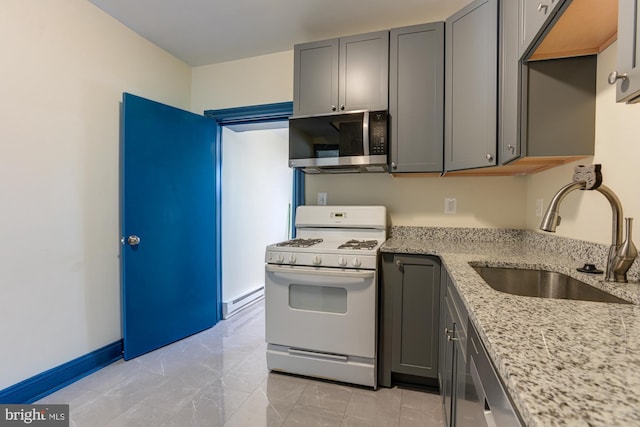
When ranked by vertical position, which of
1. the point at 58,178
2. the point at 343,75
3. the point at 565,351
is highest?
the point at 343,75

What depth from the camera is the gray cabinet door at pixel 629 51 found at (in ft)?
2.20

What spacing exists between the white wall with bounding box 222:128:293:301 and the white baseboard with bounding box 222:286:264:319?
0.05 m

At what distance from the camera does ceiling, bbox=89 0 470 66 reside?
205 cm

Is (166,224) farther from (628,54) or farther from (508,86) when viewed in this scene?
(628,54)

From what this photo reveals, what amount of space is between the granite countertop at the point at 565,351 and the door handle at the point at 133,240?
2186 mm

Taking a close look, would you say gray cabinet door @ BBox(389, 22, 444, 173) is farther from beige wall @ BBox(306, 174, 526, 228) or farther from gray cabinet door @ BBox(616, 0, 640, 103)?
gray cabinet door @ BBox(616, 0, 640, 103)

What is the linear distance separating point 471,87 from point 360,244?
119 centimetres

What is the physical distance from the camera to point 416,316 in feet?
6.03

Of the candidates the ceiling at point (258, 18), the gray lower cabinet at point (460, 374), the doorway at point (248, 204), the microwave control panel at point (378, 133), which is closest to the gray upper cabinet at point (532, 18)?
the microwave control panel at point (378, 133)

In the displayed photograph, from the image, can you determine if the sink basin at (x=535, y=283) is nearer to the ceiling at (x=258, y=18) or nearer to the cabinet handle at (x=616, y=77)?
the cabinet handle at (x=616, y=77)

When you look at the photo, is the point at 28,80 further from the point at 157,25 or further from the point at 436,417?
the point at 436,417

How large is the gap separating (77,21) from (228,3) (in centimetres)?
102

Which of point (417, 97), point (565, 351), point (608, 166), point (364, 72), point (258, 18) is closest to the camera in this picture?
point (565, 351)

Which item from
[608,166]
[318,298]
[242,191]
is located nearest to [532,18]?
[608,166]
